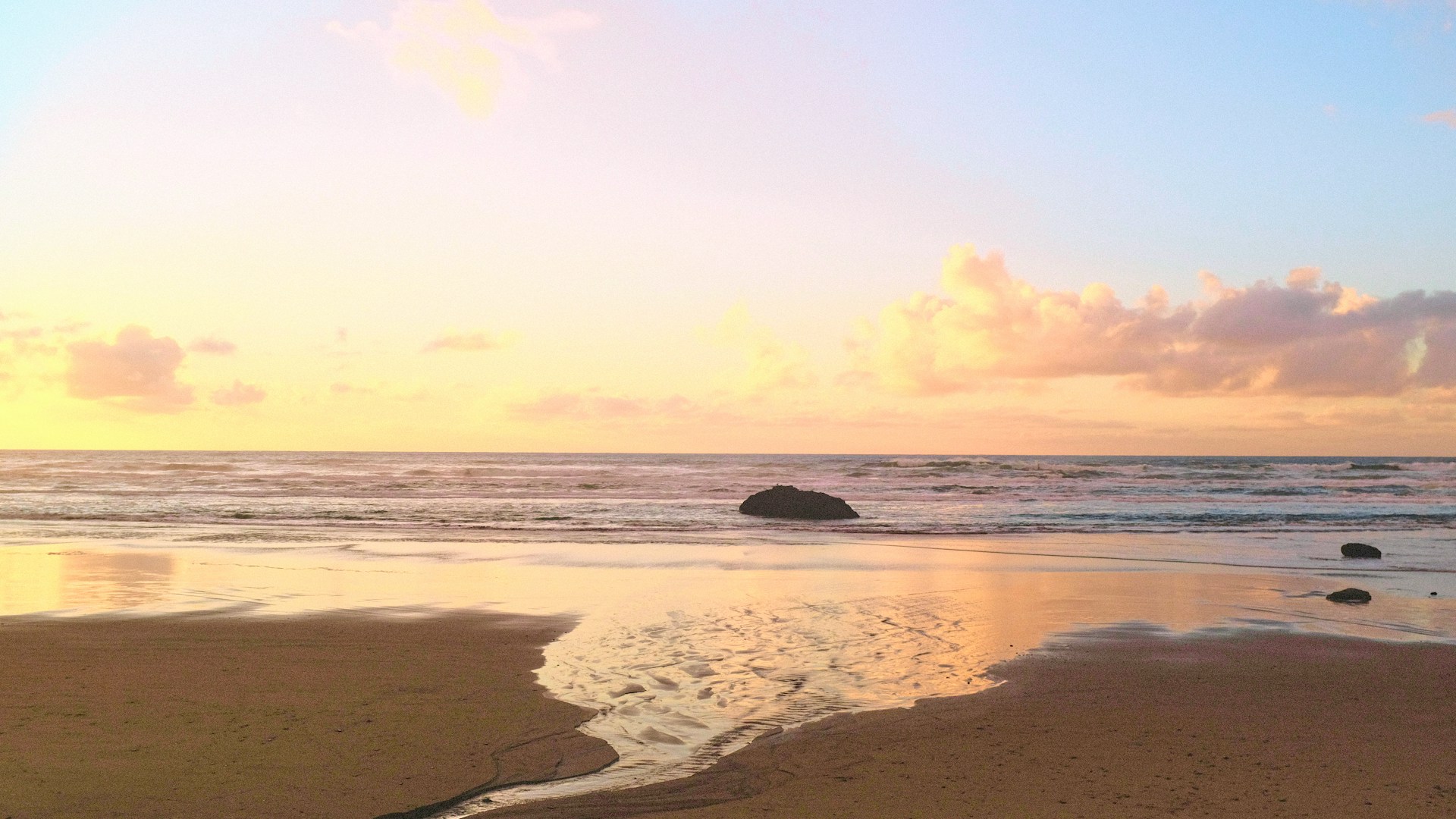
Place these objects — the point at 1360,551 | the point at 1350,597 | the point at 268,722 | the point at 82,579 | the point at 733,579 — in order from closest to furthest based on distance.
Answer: the point at 268,722 < the point at 1350,597 < the point at 82,579 < the point at 733,579 < the point at 1360,551

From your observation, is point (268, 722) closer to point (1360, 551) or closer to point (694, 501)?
point (1360, 551)

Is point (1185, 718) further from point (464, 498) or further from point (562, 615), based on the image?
point (464, 498)

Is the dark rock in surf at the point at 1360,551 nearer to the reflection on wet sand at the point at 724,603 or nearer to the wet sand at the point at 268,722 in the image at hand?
the reflection on wet sand at the point at 724,603

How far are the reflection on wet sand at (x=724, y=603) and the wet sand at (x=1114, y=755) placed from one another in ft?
1.57

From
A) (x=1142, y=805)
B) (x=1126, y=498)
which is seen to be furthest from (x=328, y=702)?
(x=1126, y=498)

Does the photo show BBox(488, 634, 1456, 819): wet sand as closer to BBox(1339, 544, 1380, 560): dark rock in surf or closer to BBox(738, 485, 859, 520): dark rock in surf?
BBox(1339, 544, 1380, 560): dark rock in surf

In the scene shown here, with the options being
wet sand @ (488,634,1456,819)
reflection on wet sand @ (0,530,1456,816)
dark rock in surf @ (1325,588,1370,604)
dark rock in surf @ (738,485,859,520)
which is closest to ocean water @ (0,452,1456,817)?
reflection on wet sand @ (0,530,1456,816)

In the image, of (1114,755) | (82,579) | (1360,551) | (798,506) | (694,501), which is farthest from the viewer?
(694,501)

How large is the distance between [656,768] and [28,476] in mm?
72097

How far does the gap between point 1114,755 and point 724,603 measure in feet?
24.5

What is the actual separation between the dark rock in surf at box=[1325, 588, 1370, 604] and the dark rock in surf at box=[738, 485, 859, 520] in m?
18.5

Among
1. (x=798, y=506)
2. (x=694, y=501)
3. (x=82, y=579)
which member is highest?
(x=798, y=506)

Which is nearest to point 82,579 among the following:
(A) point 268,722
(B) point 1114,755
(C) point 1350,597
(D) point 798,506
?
(A) point 268,722

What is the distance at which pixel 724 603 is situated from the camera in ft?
44.6
